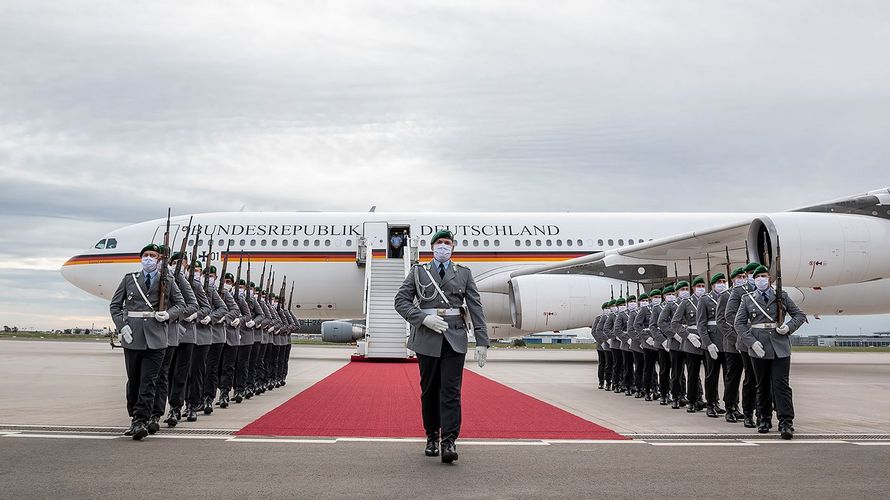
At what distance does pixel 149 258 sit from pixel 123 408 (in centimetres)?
242

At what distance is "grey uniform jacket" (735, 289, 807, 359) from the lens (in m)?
7.46

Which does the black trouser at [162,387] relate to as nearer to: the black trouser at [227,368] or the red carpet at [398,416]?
the red carpet at [398,416]

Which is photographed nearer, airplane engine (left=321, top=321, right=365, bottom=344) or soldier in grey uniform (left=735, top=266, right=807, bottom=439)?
soldier in grey uniform (left=735, top=266, right=807, bottom=439)

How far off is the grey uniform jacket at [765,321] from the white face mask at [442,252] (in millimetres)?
3120

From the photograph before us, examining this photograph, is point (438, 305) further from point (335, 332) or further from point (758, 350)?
point (335, 332)

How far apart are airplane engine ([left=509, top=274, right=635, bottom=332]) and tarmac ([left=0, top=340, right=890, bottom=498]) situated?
975 centimetres

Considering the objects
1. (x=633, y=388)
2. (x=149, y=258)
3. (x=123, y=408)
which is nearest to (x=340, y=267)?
(x=633, y=388)

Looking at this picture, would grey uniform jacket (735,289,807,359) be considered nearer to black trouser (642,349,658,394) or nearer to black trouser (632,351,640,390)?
black trouser (642,349,658,394)

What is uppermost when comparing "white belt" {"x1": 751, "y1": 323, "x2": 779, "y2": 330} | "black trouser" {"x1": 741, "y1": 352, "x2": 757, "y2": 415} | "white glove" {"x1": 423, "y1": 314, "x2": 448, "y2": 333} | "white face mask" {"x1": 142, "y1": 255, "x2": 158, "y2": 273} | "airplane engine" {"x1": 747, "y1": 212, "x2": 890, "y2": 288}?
"airplane engine" {"x1": 747, "y1": 212, "x2": 890, "y2": 288}

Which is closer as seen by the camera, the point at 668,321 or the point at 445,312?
the point at 445,312

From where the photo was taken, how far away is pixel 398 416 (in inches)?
325

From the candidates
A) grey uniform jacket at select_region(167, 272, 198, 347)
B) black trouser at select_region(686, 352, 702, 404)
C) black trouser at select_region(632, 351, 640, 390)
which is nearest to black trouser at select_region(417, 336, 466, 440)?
grey uniform jacket at select_region(167, 272, 198, 347)

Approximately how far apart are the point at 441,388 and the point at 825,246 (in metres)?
10.7

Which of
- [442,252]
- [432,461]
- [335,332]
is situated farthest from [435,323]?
[335,332]
